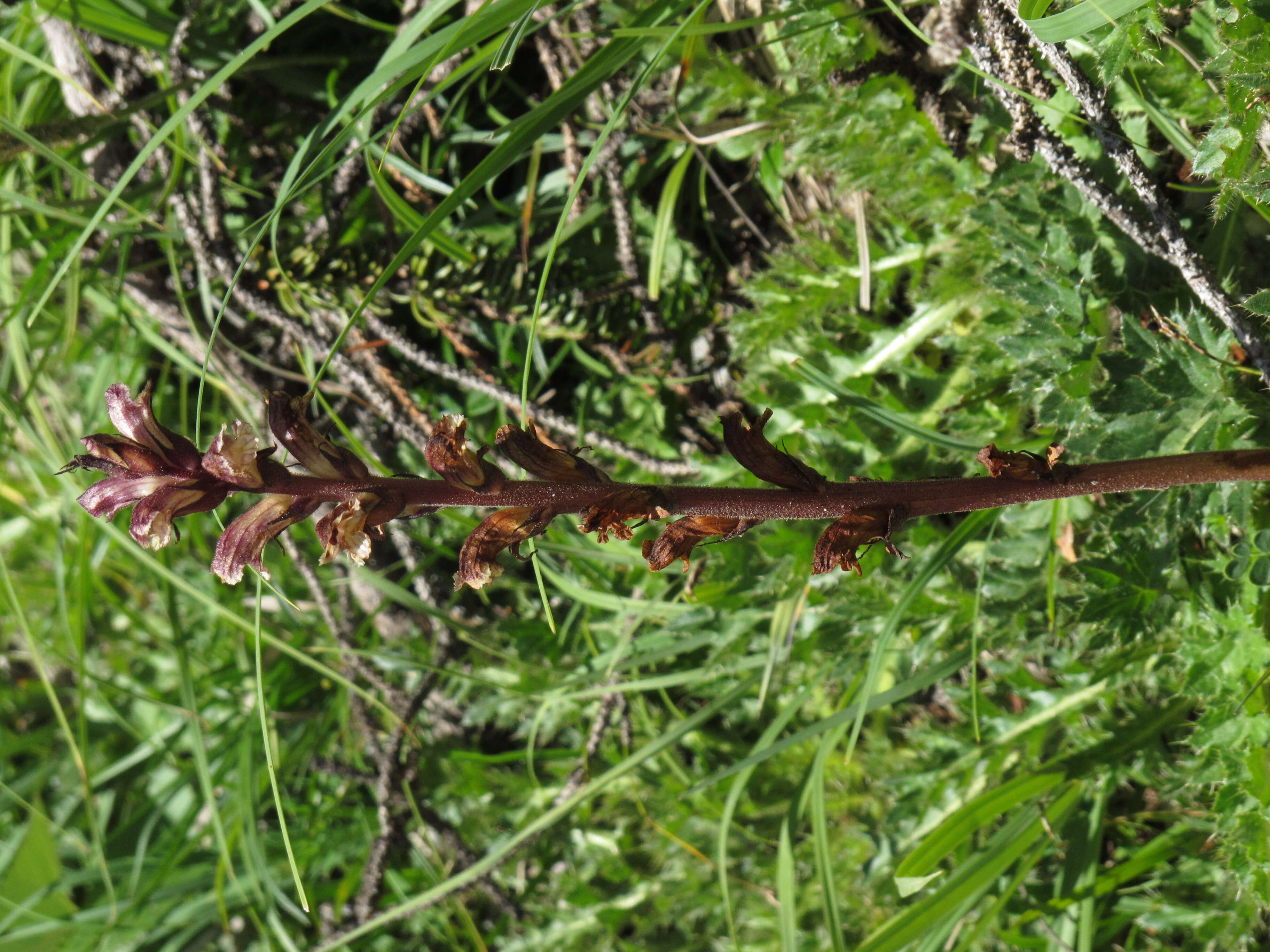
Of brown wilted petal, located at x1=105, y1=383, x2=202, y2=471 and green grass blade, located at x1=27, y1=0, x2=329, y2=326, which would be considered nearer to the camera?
brown wilted petal, located at x1=105, y1=383, x2=202, y2=471

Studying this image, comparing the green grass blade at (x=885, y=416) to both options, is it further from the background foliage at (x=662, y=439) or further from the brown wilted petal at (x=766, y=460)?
the brown wilted petal at (x=766, y=460)

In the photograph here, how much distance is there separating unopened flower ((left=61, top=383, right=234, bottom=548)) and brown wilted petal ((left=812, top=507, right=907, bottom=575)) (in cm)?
73

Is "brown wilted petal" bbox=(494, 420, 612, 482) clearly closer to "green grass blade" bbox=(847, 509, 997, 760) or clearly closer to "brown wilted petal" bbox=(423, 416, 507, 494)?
"brown wilted petal" bbox=(423, 416, 507, 494)

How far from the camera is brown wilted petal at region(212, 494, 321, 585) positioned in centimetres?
103

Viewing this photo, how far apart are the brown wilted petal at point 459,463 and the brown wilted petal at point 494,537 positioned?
0.15 ft

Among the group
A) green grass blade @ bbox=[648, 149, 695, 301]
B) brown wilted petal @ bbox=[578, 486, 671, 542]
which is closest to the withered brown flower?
brown wilted petal @ bbox=[578, 486, 671, 542]

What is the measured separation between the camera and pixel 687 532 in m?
1.11

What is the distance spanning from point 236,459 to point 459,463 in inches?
10.1

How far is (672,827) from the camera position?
2.87 meters

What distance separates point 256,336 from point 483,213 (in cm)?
89

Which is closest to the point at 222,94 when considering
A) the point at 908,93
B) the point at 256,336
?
the point at 256,336

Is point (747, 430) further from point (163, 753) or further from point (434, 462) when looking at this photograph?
point (163, 753)

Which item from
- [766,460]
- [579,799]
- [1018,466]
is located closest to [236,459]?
[766,460]

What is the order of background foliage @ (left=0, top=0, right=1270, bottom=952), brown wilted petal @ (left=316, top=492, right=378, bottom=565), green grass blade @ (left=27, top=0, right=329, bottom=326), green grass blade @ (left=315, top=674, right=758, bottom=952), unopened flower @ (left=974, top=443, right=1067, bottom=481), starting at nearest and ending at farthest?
brown wilted petal @ (left=316, top=492, right=378, bottom=565) → unopened flower @ (left=974, top=443, right=1067, bottom=481) → green grass blade @ (left=27, top=0, right=329, bottom=326) → background foliage @ (left=0, top=0, right=1270, bottom=952) → green grass blade @ (left=315, top=674, right=758, bottom=952)
